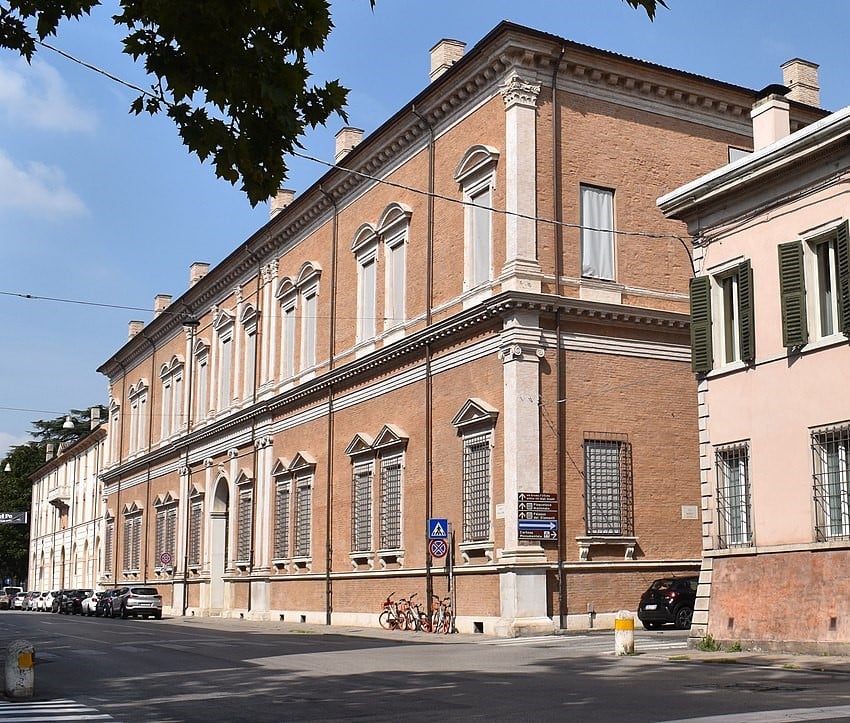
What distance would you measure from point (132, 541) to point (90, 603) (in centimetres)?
624

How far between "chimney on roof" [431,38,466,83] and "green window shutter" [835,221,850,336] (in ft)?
54.5

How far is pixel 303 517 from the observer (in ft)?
134

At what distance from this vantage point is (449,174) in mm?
32469

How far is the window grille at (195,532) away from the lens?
5369 centimetres

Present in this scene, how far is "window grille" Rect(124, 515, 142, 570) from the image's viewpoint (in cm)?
6519

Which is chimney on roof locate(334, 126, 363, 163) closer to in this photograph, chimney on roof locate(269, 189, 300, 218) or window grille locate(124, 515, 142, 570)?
chimney on roof locate(269, 189, 300, 218)

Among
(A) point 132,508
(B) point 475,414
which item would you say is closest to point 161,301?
(A) point 132,508

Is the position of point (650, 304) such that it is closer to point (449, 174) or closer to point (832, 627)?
point (449, 174)

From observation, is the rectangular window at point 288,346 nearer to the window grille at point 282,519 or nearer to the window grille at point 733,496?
the window grille at point 282,519

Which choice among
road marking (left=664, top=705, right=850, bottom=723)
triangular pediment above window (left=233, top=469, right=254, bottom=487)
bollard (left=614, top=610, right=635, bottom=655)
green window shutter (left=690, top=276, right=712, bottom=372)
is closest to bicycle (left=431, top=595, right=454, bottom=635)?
bollard (left=614, top=610, right=635, bottom=655)

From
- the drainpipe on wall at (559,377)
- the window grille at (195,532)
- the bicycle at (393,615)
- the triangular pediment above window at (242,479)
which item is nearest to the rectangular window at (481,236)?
the drainpipe on wall at (559,377)

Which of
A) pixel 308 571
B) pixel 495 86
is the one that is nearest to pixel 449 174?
pixel 495 86

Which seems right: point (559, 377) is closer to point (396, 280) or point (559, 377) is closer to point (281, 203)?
point (396, 280)

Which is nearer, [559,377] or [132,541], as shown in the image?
[559,377]
